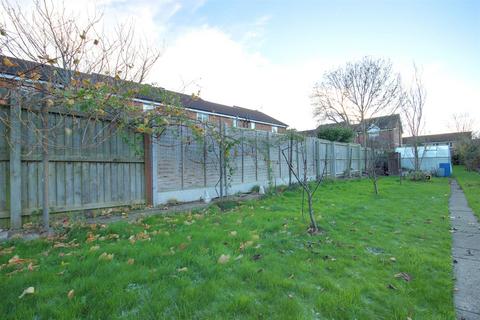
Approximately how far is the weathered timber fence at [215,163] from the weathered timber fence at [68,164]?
22.3 inches

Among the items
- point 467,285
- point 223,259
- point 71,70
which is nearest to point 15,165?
point 71,70

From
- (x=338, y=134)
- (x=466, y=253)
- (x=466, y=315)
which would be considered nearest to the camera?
(x=466, y=315)

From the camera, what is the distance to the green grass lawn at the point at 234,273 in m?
2.02

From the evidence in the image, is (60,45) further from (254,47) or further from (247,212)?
(254,47)

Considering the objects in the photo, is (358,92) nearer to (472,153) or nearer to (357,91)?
(357,91)

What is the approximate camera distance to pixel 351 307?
82.1 inches

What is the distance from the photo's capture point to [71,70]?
4852mm

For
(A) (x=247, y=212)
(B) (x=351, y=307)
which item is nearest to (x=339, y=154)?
(A) (x=247, y=212)

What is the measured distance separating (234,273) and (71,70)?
482cm

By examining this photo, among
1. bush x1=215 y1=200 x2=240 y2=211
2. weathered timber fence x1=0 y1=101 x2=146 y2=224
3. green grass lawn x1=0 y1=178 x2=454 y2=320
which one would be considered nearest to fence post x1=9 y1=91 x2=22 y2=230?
weathered timber fence x1=0 y1=101 x2=146 y2=224

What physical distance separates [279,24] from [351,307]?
8678mm

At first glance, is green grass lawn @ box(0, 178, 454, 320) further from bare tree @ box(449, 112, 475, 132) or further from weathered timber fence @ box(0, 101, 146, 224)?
bare tree @ box(449, 112, 475, 132)

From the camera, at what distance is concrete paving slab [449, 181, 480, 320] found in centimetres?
215

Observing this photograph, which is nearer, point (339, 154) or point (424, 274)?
point (424, 274)
